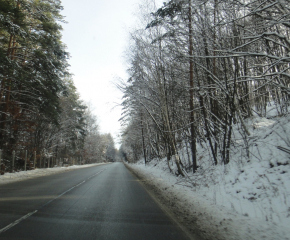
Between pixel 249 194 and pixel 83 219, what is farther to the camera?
pixel 249 194

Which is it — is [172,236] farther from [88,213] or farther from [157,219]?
[88,213]

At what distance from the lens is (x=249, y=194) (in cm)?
646

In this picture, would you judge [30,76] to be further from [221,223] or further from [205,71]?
[221,223]

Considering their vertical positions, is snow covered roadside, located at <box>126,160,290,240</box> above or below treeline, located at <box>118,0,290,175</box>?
below

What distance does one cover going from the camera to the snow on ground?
4.47 meters

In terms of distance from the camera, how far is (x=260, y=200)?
232 inches

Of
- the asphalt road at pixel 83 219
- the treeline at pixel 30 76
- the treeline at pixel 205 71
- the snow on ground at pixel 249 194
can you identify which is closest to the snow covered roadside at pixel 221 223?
the snow on ground at pixel 249 194

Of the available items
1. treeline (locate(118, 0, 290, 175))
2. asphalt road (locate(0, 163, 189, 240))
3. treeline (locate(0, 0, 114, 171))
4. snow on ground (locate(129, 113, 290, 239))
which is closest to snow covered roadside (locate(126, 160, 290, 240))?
snow on ground (locate(129, 113, 290, 239))

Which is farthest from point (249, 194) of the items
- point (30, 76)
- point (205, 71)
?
point (30, 76)

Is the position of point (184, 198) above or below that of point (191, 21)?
below

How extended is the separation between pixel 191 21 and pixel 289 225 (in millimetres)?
9666

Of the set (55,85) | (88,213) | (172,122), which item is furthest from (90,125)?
(88,213)

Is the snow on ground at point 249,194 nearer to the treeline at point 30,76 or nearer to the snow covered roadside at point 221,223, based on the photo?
the snow covered roadside at point 221,223

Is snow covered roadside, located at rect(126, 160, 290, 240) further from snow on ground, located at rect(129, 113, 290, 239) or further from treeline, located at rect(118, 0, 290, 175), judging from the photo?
treeline, located at rect(118, 0, 290, 175)
